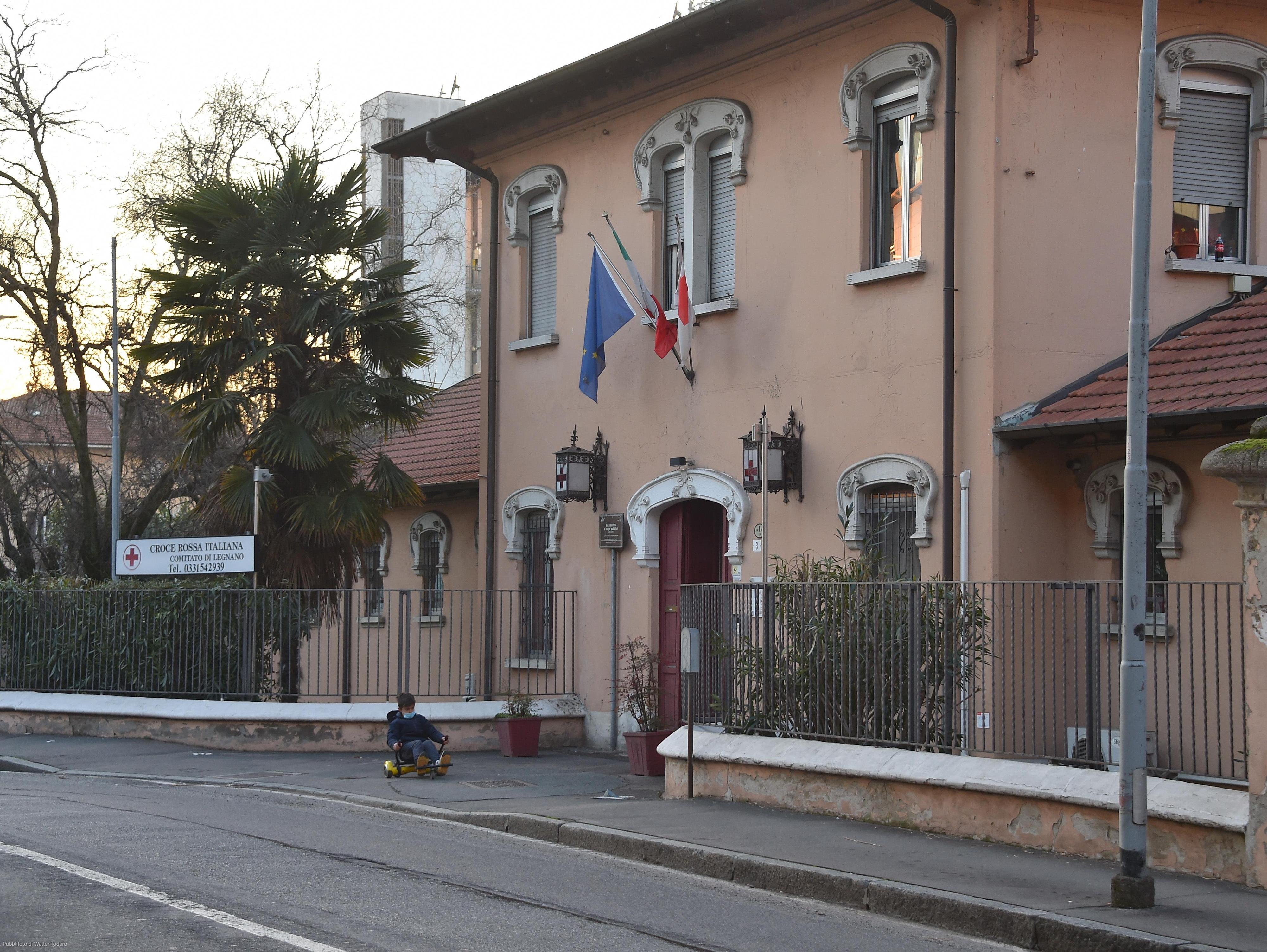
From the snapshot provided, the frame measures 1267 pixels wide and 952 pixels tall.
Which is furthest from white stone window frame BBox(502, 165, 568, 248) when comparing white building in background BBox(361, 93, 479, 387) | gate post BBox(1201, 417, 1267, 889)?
gate post BBox(1201, 417, 1267, 889)

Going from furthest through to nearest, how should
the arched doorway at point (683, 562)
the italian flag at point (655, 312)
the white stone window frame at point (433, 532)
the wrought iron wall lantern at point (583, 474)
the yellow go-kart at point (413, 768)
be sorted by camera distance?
the white stone window frame at point (433, 532) → the wrought iron wall lantern at point (583, 474) → the arched doorway at point (683, 562) → the italian flag at point (655, 312) → the yellow go-kart at point (413, 768)

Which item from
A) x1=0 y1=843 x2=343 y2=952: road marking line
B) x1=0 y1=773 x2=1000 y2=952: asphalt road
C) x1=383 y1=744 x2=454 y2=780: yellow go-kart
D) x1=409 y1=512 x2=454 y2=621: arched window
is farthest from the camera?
x1=409 y1=512 x2=454 y2=621: arched window

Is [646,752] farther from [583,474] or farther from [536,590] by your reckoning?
[536,590]

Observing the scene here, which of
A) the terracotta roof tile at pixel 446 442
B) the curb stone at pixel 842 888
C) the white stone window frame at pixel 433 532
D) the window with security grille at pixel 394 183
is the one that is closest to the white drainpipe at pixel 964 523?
the curb stone at pixel 842 888

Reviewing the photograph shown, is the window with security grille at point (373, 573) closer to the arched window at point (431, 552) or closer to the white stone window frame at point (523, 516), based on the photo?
the arched window at point (431, 552)

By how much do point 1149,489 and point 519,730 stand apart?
290 inches

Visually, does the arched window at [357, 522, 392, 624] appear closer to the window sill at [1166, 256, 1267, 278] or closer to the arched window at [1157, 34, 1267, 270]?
the window sill at [1166, 256, 1267, 278]

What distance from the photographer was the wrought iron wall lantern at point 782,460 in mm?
15531

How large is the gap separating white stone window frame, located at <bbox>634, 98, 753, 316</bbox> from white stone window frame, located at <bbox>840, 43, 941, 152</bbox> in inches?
62.2

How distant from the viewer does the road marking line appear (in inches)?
285

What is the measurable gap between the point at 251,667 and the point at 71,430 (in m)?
10.7

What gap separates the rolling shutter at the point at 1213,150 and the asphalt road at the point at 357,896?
8.77 meters

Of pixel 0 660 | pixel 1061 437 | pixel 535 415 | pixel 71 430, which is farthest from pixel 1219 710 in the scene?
pixel 71 430

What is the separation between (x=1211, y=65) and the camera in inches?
573
